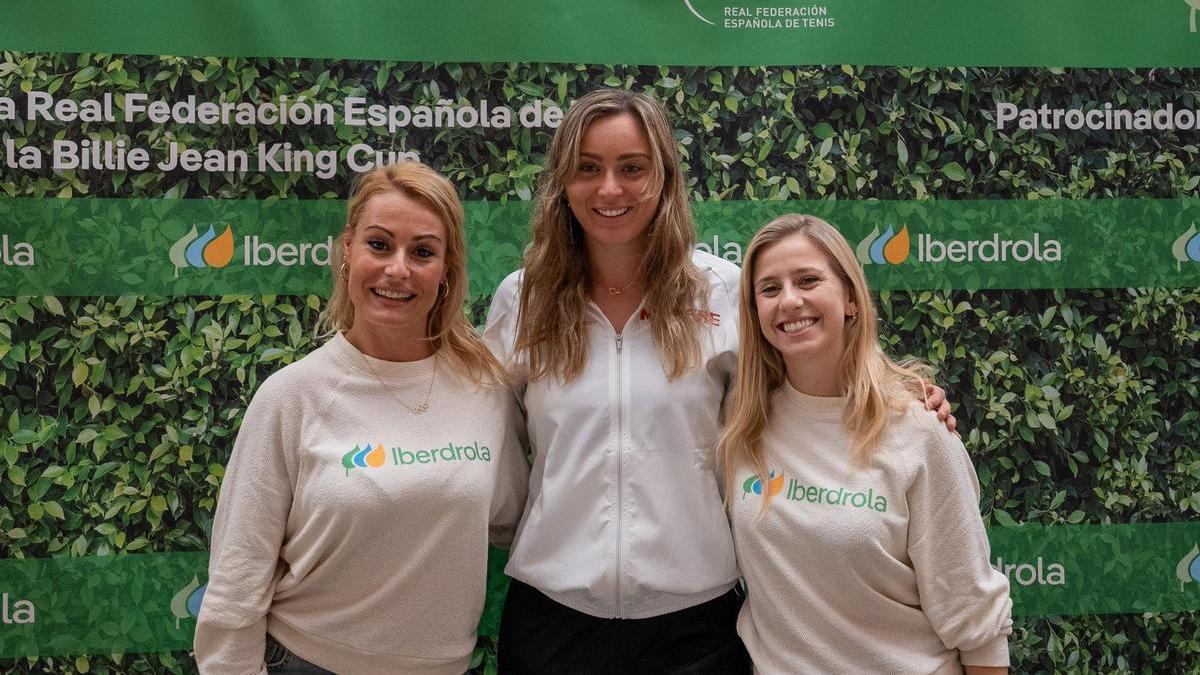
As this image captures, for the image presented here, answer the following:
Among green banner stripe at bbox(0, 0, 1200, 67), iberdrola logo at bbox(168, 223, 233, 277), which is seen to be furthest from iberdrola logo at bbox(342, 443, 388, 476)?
green banner stripe at bbox(0, 0, 1200, 67)

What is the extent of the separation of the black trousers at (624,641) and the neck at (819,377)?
527mm

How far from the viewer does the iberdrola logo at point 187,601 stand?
9.34ft

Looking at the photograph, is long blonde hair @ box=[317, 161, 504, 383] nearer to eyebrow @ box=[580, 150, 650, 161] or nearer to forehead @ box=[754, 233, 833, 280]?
eyebrow @ box=[580, 150, 650, 161]

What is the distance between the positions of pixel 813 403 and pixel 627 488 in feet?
1.50

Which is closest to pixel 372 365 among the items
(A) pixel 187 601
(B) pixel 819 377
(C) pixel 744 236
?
(B) pixel 819 377

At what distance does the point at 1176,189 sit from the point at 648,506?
2062 millimetres

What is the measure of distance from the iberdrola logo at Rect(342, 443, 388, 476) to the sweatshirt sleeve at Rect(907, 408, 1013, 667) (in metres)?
1.14

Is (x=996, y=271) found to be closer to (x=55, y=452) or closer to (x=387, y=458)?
(x=387, y=458)

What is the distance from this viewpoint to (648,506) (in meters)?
2.21

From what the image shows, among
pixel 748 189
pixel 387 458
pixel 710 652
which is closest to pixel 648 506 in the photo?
pixel 710 652

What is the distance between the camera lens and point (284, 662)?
2189 mm

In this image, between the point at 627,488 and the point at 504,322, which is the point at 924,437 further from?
the point at 504,322

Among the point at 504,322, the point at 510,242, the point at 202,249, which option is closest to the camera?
the point at 504,322

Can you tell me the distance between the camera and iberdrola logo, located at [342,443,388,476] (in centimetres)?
213
